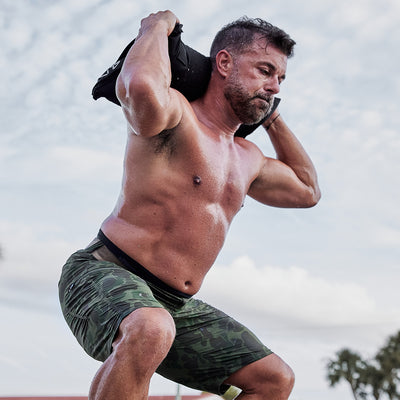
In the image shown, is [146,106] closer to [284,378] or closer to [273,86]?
[273,86]

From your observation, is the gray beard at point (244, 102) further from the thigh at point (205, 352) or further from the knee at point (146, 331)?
the knee at point (146, 331)

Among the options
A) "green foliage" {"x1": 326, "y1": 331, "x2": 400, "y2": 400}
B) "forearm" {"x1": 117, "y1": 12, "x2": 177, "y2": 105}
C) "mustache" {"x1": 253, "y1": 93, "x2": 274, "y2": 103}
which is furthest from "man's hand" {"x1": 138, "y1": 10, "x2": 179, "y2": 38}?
Result: "green foliage" {"x1": 326, "y1": 331, "x2": 400, "y2": 400}

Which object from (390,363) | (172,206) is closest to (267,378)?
(172,206)

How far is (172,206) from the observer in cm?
266

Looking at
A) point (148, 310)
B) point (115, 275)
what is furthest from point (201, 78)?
point (148, 310)

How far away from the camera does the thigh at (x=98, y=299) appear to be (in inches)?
87.4

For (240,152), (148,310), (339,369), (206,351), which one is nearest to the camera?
(148,310)

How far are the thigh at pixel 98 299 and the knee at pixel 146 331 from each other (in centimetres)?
6

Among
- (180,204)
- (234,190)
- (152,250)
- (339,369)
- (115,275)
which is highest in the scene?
(339,369)

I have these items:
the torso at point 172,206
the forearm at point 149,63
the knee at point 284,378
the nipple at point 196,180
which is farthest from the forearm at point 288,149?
the knee at point 284,378

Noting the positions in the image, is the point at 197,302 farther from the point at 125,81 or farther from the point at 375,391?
the point at 375,391

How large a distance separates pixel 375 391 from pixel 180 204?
2468 centimetres

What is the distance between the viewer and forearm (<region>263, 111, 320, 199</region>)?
3426 millimetres

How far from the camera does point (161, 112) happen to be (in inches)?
92.2
